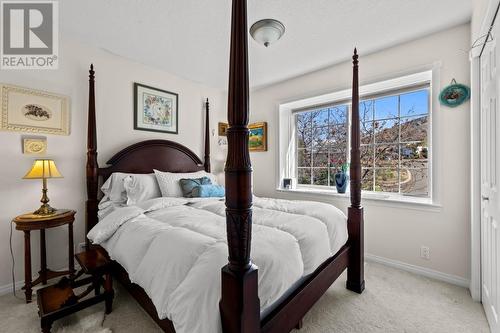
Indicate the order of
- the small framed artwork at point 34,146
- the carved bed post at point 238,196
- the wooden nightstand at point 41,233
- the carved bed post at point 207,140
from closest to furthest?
the carved bed post at point 238,196
the wooden nightstand at point 41,233
the small framed artwork at point 34,146
the carved bed post at point 207,140

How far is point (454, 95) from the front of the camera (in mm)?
2172

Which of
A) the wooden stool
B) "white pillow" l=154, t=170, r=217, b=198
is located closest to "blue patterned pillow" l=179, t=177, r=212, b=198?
"white pillow" l=154, t=170, r=217, b=198

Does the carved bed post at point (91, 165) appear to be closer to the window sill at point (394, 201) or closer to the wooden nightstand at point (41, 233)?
the wooden nightstand at point (41, 233)

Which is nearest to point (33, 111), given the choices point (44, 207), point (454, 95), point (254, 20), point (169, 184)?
point (44, 207)

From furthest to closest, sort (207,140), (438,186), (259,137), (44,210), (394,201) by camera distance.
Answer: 1. (259,137)
2. (207,140)
3. (394,201)
4. (438,186)
5. (44,210)

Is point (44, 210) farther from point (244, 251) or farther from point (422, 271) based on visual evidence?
point (422, 271)

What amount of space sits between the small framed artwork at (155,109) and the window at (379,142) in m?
2.02

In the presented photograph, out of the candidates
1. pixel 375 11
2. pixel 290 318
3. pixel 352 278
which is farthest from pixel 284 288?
pixel 375 11

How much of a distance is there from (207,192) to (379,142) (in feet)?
7.52

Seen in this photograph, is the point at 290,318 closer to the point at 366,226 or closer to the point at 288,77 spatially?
the point at 366,226

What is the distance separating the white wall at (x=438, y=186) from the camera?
7.07ft

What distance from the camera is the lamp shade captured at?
6.45ft

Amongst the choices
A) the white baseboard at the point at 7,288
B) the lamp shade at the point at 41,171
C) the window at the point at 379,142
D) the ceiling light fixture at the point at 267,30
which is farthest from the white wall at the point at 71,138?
the window at the point at 379,142

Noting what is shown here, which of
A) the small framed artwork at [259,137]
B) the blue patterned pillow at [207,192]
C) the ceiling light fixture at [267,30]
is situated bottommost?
the blue patterned pillow at [207,192]
